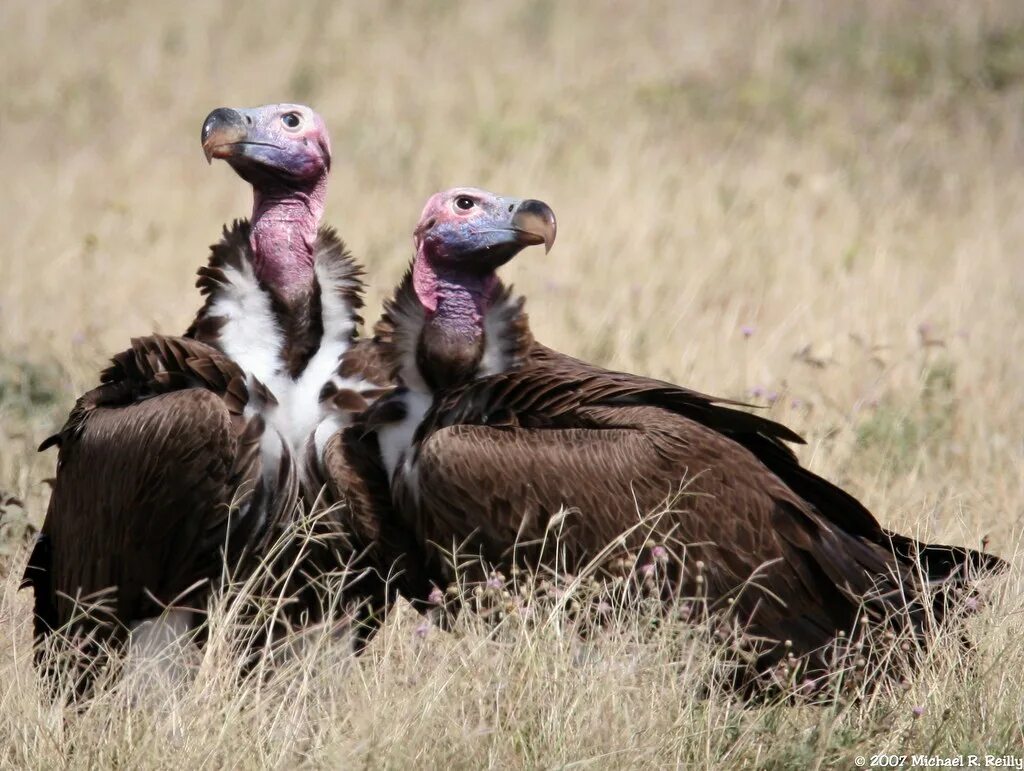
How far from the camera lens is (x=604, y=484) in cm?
463

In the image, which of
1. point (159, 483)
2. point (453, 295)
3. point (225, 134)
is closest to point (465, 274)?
point (453, 295)

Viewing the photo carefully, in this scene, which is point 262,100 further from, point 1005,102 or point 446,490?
point 446,490

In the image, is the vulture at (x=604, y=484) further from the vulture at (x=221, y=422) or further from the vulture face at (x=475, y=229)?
the vulture at (x=221, y=422)

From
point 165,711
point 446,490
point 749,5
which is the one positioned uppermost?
point 749,5

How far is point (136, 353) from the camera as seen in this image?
16.0 feet

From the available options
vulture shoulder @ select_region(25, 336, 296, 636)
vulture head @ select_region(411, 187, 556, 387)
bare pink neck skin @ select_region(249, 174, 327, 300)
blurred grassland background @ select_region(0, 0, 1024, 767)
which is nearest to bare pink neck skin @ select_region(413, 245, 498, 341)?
vulture head @ select_region(411, 187, 556, 387)

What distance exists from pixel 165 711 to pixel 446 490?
91cm

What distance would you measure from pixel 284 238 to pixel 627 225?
4366mm

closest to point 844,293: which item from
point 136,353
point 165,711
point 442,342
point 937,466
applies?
point 937,466

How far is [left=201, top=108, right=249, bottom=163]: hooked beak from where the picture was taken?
200 inches

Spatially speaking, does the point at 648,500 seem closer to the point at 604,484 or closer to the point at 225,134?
the point at 604,484

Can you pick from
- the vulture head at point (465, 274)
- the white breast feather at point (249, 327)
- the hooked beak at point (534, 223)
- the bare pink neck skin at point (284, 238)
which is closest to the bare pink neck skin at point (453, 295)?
the vulture head at point (465, 274)

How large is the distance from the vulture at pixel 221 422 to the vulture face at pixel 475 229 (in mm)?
300

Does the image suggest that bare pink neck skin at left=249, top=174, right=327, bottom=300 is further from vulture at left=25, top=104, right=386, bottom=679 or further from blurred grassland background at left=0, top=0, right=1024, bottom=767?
blurred grassland background at left=0, top=0, right=1024, bottom=767
